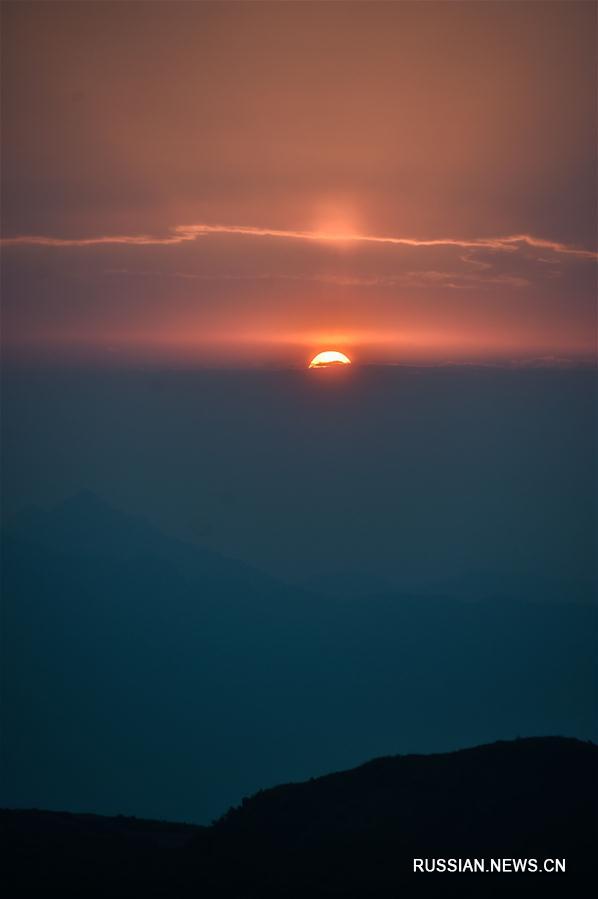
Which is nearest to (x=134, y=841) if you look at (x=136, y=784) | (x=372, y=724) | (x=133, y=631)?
(x=136, y=784)

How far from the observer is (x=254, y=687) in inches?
6255

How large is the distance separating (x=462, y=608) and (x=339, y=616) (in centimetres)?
2690

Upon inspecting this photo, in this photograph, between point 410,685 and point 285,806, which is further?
point 410,685

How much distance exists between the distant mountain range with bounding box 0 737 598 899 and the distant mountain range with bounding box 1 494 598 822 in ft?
347

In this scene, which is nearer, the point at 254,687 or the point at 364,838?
the point at 364,838

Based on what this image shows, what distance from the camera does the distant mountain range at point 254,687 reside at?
13038cm

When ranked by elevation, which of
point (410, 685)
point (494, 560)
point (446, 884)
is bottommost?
point (446, 884)

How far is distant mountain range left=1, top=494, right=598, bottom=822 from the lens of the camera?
5133 inches

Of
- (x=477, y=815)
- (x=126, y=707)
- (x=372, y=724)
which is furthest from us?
(x=126, y=707)

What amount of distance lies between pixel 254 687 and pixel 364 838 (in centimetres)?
14501

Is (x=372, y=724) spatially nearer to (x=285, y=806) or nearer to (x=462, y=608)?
(x=462, y=608)

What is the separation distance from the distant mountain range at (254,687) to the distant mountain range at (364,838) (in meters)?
106

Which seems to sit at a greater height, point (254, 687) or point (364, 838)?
point (254, 687)

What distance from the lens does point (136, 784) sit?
12762cm
